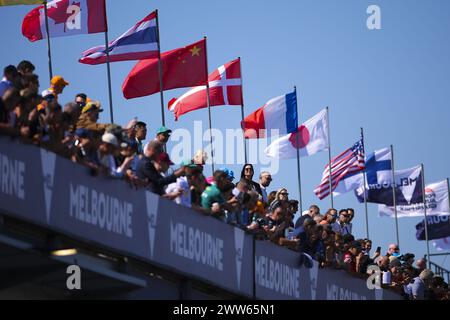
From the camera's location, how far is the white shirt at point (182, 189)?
58.9ft

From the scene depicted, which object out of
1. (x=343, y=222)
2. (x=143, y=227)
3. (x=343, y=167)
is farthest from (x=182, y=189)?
(x=343, y=167)

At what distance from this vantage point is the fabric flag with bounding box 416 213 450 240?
136 ft

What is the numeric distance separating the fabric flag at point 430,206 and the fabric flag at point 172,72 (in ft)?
46.4

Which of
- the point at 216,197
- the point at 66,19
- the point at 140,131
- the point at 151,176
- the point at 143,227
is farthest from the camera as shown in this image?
the point at 66,19

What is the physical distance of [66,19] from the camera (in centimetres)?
2438

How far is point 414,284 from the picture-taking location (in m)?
27.1

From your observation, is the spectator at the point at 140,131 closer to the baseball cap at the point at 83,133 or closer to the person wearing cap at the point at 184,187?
the person wearing cap at the point at 184,187

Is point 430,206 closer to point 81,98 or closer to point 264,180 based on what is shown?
point 264,180

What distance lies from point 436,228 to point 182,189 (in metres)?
24.9

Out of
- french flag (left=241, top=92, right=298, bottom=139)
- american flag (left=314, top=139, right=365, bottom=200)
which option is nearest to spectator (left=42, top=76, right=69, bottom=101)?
french flag (left=241, top=92, right=298, bottom=139)
